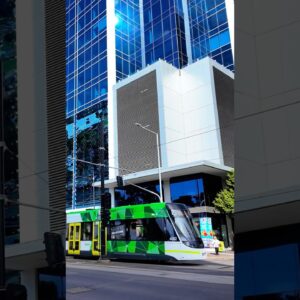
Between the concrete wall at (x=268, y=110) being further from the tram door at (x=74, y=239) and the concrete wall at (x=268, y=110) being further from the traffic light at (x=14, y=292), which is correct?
the tram door at (x=74, y=239)

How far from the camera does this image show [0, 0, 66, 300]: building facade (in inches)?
268

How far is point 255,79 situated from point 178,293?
6986 mm

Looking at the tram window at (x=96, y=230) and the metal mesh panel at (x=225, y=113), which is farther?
the metal mesh panel at (x=225, y=113)

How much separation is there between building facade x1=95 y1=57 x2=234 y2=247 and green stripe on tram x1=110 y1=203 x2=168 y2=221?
1080 cm

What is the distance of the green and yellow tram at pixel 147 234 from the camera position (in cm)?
1836

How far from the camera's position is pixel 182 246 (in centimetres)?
1819

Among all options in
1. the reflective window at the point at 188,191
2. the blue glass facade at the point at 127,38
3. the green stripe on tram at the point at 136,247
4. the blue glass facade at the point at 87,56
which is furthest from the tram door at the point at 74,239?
the blue glass facade at the point at 127,38

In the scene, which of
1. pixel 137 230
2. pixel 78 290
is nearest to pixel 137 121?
pixel 137 230

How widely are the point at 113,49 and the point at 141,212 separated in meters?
28.3

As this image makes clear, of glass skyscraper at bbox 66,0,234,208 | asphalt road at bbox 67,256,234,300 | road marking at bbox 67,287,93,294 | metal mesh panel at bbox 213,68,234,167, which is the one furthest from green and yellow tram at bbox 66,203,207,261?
glass skyscraper at bbox 66,0,234,208

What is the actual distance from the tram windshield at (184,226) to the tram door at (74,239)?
688cm

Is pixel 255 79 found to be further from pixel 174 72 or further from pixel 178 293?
pixel 174 72

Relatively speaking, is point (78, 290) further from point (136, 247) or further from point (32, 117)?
point (136, 247)

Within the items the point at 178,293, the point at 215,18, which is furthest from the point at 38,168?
the point at 215,18
